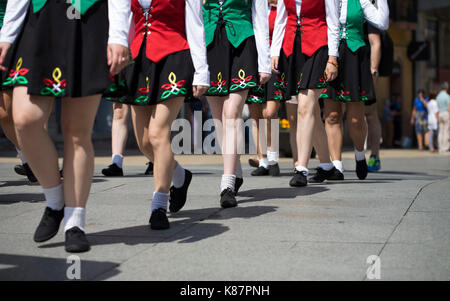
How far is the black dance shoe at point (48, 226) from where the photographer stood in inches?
149

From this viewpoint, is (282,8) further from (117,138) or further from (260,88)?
(117,138)

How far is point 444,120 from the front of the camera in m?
20.2

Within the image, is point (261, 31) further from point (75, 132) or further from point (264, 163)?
point (264, 163)

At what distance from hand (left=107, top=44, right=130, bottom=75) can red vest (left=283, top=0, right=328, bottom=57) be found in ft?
9.84

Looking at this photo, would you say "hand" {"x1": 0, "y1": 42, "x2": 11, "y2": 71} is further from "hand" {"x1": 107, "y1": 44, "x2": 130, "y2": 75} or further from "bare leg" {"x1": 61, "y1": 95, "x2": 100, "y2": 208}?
"hand" {"x1": 107, "y1": 44, "x2": 130, "y2": 75}

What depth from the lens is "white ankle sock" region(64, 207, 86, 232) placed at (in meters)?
3.73

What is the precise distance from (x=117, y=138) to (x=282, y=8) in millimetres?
2267

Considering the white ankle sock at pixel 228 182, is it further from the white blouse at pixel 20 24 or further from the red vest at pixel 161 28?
the white blouse at pixel 20 24

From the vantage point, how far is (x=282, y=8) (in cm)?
654

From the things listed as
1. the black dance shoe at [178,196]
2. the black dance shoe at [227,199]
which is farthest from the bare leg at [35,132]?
the black dance shoe at [227,199]

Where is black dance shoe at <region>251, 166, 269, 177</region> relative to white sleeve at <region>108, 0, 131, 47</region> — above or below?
below

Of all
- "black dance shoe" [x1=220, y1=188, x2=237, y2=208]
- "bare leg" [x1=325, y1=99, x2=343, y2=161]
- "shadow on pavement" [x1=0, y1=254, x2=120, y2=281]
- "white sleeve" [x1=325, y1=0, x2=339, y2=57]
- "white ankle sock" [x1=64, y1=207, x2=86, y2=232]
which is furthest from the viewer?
"bare leg" [x1=325, y1=99, x2=343, y2=161]

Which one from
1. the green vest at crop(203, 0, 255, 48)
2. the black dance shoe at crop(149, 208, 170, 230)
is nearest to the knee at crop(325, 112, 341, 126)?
the green vest at crop(203, 0, 255, 48)
